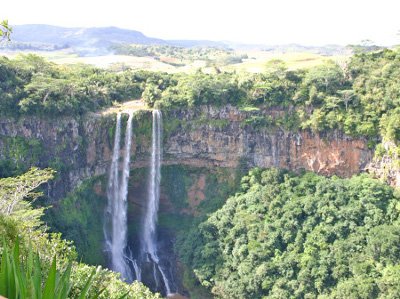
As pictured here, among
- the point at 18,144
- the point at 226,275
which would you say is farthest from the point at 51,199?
the point at 226,275

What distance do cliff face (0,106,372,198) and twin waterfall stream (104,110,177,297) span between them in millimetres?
472

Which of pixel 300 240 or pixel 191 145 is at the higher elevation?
pixel 191 145

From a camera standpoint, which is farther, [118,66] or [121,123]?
[118,66]

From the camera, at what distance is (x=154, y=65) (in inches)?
2112

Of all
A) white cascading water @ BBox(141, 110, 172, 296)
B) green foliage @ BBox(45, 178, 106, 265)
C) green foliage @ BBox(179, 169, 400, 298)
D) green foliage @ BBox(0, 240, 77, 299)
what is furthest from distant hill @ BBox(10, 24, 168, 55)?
Result: green foliage @ BBox(0, 240, 77, 299)

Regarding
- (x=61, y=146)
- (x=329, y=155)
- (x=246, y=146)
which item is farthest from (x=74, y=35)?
(x=329, y=155)

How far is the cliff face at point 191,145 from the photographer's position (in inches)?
1005

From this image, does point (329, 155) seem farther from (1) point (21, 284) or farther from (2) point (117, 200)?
(1) point (21, 284)

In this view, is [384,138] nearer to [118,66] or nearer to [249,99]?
[249,99]

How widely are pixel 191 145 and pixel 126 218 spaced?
234 inches

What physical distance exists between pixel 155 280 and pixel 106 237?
3988 millimetres

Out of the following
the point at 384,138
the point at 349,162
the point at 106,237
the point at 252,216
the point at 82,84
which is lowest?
the point at 106,237

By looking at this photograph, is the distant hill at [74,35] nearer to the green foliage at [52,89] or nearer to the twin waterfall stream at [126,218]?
the green foliage at [52,89]

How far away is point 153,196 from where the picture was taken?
29.2 m
